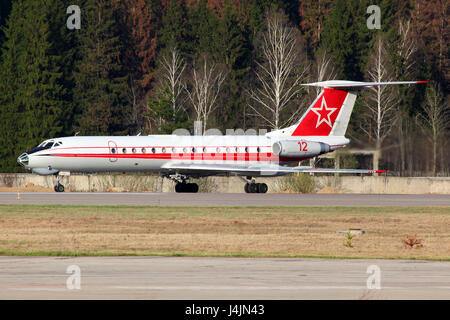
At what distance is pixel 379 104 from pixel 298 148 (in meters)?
18.5

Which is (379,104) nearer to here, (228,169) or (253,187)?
(253,187)

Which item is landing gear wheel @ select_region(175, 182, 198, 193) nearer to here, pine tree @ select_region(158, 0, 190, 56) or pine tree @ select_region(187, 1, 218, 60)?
pine tree @ select_region(187, 1, 218, 60)

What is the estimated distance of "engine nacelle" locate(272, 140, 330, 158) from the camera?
4412 centimetres

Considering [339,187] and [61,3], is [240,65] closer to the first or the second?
[61,3]

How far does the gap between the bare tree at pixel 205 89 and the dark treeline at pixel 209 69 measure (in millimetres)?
187

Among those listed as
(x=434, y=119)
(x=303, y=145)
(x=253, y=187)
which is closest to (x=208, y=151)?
(x=253, y=187)

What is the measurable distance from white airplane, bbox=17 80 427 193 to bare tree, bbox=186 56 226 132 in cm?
1509

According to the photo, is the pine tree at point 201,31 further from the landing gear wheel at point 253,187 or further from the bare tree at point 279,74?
the landing gear wheel at point 253,187

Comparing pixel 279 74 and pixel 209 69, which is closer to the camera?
pixel 279 74

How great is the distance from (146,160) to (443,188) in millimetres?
17446

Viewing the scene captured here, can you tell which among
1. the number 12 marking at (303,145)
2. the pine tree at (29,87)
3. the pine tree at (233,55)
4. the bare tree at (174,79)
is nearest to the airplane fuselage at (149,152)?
the number 12 marking at (303,145)

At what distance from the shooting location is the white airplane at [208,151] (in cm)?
4297

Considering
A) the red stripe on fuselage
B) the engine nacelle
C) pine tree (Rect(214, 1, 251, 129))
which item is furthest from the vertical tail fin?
pine tree (Rect(214, 1, 251, 129))

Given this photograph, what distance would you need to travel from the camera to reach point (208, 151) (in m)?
44.5
